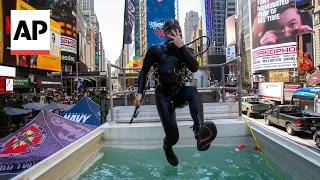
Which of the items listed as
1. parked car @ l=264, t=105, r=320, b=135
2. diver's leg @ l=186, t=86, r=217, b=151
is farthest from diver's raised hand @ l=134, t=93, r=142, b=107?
parked car @ l=264, t=105, r=320, b=135

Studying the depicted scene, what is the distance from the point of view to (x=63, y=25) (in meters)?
57.9

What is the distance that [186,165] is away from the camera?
15.7ft

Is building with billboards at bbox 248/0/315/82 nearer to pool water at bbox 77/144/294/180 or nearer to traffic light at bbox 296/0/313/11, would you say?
traffic light at bbox 296/0/313/11

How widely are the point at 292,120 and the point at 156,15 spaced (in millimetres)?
12887

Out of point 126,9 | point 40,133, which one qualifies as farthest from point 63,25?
point 40,133

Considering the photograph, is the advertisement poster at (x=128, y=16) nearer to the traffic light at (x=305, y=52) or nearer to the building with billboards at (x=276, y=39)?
the traffic light at (x=305, y=52)

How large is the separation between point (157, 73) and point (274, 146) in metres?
2.48

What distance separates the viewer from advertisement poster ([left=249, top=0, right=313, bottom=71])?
55250 millimetres

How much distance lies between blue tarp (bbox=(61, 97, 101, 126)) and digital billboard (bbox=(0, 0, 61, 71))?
17.3 meters

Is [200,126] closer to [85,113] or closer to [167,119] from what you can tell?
[167,119]

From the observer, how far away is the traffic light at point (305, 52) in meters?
37.3

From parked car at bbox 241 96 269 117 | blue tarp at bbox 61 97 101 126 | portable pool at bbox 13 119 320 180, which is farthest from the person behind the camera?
parked car at bbox 241 96 269 117

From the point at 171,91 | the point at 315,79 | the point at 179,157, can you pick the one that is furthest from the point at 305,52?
the point at 171,91

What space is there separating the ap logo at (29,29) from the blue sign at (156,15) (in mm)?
8438
